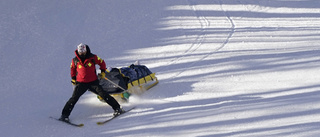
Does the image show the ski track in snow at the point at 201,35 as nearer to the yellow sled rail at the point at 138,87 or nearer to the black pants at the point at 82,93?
the yellow sled rail at the point at 138,87

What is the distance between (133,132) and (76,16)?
7.75 m

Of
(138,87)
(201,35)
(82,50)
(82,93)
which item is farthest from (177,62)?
(82,50)

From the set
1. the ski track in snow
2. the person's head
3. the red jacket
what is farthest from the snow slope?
the person's head

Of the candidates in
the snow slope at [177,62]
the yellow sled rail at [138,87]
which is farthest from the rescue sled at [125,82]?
the snow slope at [177,62]

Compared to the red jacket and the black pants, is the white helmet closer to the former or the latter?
the red jacket

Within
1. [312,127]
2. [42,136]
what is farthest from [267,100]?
[42,136]

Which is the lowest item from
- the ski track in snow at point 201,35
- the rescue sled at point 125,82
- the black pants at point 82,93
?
the black pants at point 82,93

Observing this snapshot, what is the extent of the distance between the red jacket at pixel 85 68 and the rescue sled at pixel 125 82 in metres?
0.43

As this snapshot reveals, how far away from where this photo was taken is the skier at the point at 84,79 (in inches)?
217

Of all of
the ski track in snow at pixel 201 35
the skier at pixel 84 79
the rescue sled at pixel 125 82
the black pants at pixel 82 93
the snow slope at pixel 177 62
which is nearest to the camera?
the snow slope at pixel 177 62

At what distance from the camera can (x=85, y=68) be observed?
18.2 feet

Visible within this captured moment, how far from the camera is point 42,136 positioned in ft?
17.5

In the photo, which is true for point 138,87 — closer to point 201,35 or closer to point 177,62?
point 177,62

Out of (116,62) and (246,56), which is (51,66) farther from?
(246,56)
